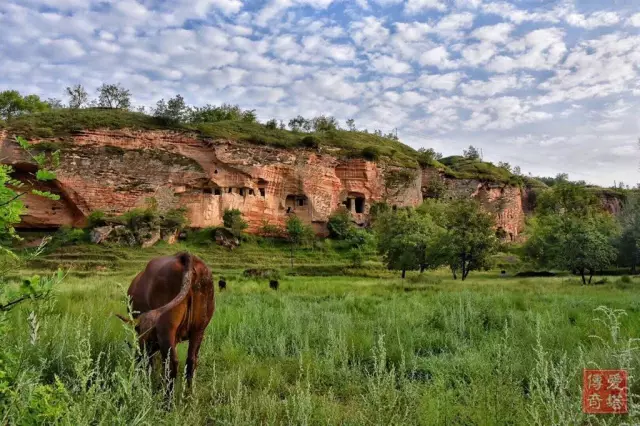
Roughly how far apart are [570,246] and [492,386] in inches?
1234

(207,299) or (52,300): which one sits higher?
(52,300)

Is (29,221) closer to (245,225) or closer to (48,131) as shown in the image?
(48,131)

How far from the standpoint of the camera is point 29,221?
1725 inches

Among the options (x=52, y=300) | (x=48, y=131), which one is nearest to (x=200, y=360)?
(x=52, y=300)

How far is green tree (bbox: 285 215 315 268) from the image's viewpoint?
159ft

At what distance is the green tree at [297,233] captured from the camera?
48375 mm

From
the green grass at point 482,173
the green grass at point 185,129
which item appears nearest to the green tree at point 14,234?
the green grass at point 185,129

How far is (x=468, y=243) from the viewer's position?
3016 cm

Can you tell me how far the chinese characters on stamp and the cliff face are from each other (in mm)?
48833

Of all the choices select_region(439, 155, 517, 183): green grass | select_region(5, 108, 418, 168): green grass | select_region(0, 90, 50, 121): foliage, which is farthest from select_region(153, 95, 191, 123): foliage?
select_region(439, 155, 517, 183): green grass

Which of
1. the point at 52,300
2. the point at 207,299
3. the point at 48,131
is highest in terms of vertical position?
the point at 48,131

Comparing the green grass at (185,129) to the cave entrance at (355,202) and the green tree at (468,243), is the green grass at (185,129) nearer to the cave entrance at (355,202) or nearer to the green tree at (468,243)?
the cave entrance at (355,202)

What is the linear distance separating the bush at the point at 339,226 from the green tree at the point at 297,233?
10.7ft

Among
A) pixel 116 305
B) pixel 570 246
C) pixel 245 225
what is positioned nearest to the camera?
pixel 116 305
